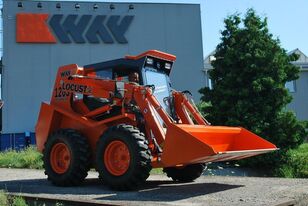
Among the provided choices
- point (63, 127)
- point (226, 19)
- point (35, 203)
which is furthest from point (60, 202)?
point (226, 19)

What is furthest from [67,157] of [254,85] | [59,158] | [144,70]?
[254,85]

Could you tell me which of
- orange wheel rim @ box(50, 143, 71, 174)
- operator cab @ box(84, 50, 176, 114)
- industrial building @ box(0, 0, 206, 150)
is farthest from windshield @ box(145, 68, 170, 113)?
industrial building @ box(0, 0, 206, 150)

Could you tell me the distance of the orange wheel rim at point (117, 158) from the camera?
9.05 meters

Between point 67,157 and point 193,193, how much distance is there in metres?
3.15

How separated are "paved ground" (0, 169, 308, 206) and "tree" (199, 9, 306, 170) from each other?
27.4 ft

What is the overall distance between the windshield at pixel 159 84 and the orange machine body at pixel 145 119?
0.47 ft

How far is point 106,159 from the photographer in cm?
929

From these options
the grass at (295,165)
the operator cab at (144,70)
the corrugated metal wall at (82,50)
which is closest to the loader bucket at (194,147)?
the operator cab at (144,70)

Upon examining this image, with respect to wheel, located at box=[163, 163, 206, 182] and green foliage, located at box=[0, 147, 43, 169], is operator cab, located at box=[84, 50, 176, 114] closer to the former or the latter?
wheel, located at box=[163, 163, 206, 182]

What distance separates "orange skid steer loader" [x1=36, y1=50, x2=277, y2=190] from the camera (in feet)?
28.4

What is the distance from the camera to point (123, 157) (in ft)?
29.9

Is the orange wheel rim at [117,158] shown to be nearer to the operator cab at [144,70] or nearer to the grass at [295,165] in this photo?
the operator cab at [144,70]

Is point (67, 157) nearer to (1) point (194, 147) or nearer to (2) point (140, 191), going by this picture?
(2) point (140, 191)

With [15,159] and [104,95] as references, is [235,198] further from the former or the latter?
[15,159]
